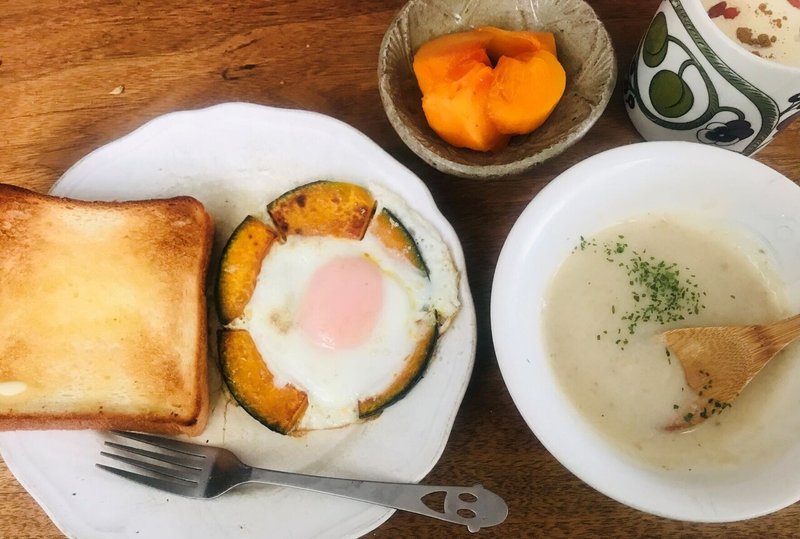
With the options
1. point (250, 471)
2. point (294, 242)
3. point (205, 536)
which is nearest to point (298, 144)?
point (294, 242)

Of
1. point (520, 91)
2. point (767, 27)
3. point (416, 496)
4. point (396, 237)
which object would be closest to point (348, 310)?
point (396, 237)

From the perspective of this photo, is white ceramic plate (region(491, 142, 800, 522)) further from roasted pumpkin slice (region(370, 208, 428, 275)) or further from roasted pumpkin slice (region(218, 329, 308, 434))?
roasted pumpkin slice (region(218, 329, 308, 434))

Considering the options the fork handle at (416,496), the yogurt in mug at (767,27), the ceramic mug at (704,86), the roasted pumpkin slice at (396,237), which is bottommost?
the fork handle at (416,496)

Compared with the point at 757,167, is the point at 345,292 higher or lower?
lower

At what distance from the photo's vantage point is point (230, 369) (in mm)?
1060

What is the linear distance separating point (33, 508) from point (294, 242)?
61 cm

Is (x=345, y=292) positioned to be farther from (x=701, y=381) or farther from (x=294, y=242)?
(x=701, y=381)

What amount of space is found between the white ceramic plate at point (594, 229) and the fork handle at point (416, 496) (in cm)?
20

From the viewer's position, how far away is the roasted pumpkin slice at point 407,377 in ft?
3.38

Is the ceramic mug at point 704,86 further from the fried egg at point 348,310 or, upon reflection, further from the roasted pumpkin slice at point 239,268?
the roasted pumpkin slice at point 239,268

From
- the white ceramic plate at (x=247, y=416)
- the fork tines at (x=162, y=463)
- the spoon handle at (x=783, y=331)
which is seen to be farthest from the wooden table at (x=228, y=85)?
the spoon handle at (x=783, y=331)

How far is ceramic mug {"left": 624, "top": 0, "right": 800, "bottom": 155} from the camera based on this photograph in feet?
2.75

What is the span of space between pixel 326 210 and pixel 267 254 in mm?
120

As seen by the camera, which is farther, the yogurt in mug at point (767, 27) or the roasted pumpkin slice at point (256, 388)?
the roasted pumpkin slice at point (256, 388)
